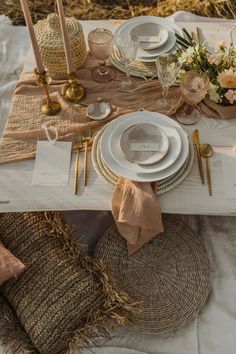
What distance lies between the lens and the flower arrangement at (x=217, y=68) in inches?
48.7

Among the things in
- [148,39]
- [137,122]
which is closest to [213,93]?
[137,122]

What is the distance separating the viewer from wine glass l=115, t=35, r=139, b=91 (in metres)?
1.33

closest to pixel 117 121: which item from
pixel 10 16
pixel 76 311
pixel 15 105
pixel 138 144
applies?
pixel 138 144

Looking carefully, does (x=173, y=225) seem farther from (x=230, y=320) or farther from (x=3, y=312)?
(x=3, y=312)

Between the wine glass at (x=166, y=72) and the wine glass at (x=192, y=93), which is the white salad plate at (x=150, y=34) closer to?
the wine glass at (x=166, y=72)

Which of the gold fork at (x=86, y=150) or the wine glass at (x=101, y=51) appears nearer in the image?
the gold fork at (x=86, y=150)

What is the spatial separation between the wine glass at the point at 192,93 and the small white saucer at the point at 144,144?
0.14m

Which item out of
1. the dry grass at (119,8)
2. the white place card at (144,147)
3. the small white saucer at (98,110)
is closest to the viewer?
the white place card at (144,147)

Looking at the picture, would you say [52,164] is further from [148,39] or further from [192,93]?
[148,39]

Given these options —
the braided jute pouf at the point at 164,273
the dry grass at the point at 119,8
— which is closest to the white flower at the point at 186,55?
the braided jute pouf at the point at 164,273

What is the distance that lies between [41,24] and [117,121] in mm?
512

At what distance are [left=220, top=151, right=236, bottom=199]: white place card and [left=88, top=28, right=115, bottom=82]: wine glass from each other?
556 millimetres

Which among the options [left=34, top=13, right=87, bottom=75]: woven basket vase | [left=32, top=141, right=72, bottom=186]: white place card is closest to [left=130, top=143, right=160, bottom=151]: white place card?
[left=32, top=141, right=72, bottom=186]: white place card

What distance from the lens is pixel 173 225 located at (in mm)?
1448
